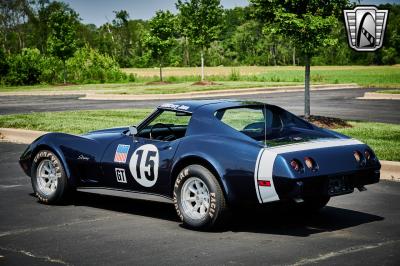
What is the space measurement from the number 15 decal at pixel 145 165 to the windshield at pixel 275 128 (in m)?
0.83

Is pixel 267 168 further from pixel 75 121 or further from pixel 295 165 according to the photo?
pixel 75 121

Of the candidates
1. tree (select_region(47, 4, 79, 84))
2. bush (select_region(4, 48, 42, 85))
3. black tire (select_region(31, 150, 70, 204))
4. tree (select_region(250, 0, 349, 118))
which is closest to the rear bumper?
black tire (select_region(31, 150, 70, 204))

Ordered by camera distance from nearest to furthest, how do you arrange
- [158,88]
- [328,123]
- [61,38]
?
[328,123]
[158,88]
[61,38]

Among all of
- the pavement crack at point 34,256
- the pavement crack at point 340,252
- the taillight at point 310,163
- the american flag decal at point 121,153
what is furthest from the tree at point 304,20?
the pavement crack at point 34,256

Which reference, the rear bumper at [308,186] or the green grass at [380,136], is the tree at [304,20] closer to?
the green grass at [380,136]

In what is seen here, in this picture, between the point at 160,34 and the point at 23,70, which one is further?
the point at 23,70

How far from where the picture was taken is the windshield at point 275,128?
729 cm

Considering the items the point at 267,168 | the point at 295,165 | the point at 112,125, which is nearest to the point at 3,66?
the point at 112,125

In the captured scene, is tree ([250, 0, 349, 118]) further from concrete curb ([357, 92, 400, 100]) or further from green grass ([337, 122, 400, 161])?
concrete curb ([357, 92, 400, 100])

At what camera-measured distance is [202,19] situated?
48.1m

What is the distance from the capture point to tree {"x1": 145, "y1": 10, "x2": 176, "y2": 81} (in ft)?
166

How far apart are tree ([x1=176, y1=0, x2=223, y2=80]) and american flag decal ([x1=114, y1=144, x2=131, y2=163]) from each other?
39958 millimetres

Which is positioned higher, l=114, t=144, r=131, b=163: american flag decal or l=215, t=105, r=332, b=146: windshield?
l=215, t=105, r=332, b=146: windshield

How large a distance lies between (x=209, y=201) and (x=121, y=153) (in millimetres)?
1503
